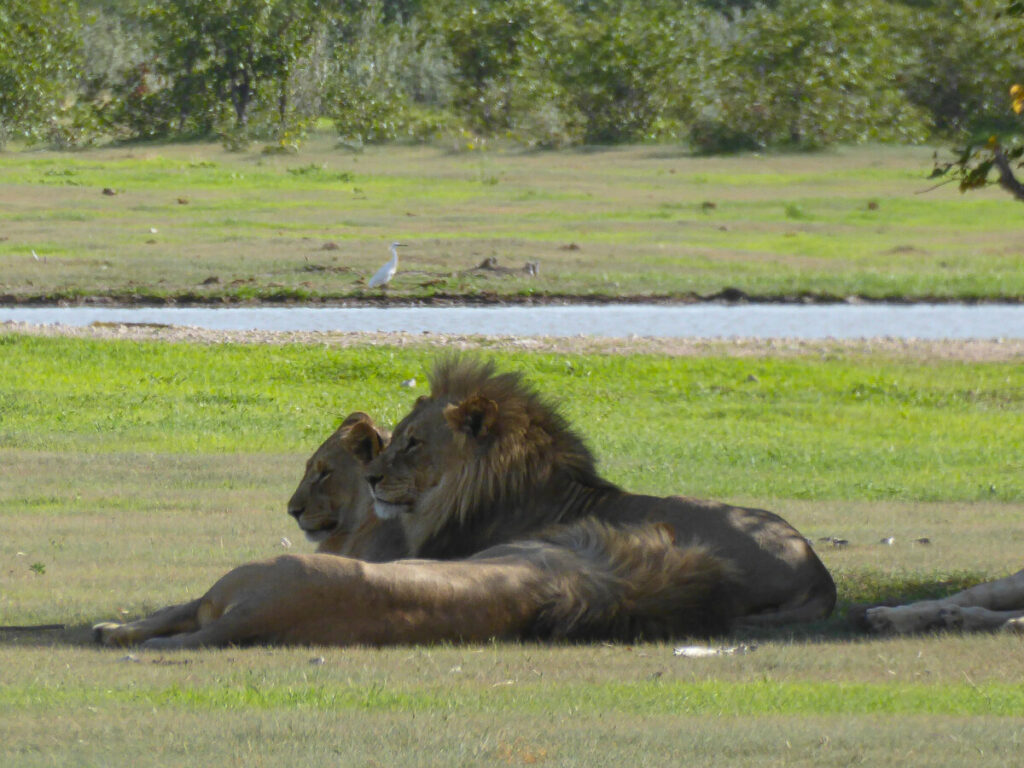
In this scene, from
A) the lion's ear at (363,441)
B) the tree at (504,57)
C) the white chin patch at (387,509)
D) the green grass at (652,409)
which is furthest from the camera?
the tree at (504,57)

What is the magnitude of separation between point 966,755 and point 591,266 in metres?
25.7

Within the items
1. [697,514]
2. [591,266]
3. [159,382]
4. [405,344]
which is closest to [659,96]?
[591,266]

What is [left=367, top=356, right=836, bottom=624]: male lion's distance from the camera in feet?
23.7

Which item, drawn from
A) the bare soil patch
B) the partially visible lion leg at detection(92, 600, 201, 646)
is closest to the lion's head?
the partially visible lion leg at detection(92, 600, 201, 646)

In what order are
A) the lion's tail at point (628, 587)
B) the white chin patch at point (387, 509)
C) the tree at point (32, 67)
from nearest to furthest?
the lion's tail at point (628, 587), the white chin patch at point (387, 509), the tree at point (32, 67)

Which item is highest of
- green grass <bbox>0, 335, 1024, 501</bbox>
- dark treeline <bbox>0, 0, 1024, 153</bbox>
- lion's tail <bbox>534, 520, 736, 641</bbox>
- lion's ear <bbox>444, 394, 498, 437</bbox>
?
dark treeline <bbox>0, 0, 1024, 153</bbox>

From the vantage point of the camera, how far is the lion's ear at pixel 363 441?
817 centimetres

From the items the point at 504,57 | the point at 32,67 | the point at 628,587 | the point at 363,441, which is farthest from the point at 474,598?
the point at 504,57

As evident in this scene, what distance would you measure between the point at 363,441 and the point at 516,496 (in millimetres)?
1019

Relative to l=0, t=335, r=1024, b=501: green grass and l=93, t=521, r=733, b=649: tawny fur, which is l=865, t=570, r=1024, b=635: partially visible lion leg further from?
l=0, t=335, r=1024, b=501: green grass

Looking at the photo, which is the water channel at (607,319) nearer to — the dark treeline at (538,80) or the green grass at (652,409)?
the green grass at (652,409)

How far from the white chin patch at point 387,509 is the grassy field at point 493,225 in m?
19.8

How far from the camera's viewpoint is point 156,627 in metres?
6.53

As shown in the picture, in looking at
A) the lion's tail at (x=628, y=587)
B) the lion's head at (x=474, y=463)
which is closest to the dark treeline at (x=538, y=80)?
the lion's head at (x=474, y=463)
